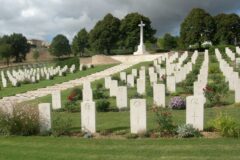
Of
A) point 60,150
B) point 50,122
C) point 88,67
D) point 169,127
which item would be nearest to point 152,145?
point 169,127

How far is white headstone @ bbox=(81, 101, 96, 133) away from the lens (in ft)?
39.5

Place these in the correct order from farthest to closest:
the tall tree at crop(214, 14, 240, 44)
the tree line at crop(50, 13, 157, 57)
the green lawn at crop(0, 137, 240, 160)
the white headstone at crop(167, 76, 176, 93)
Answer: the tree line at crop(50, 13, 157, 57) → the tall tree at crop(214, 14, 240, 44) → the white headstone at crop(167, 76, 176, 93) → the green lawn at crop(0, 137, 240, 160)

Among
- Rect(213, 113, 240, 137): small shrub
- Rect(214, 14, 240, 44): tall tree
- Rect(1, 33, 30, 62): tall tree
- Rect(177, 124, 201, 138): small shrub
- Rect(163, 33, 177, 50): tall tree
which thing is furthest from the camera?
Rect(1, 33, 30, 62): tall tree

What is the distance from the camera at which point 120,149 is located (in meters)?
9.88

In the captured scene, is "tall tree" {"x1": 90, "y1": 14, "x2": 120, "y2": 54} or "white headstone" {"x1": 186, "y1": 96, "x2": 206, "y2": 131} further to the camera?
"tall tree" {"x1": 90, "y1": 14, "x2": 120, "y2": 54}

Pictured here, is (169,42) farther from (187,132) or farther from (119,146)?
(119,146)

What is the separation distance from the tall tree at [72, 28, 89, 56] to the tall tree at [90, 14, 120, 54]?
16095mm

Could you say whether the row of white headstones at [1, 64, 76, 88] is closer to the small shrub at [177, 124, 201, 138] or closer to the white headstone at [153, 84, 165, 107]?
the white headstone at [153, 84, 165, 107]

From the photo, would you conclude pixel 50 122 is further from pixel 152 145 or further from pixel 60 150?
pixel 152 145

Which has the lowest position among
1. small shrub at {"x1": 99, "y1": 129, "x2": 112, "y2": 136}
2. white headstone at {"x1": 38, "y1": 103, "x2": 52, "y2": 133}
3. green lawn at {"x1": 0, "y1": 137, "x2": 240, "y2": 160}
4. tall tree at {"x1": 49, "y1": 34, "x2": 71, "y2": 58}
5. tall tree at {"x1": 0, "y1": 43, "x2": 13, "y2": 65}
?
green lawn at {"x1": 0, "y1": 137, "x2": 240, "y2": 160}

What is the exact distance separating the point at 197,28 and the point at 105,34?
52.1 ft

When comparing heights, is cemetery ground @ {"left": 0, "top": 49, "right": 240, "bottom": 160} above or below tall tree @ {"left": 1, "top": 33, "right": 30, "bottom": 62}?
below

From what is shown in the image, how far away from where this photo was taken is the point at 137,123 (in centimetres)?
1161

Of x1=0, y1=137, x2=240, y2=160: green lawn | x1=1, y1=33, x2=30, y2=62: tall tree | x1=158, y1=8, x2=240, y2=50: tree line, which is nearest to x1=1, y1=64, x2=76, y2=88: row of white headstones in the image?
x1=158, y1=8, x2=240, y2=50: tree line
